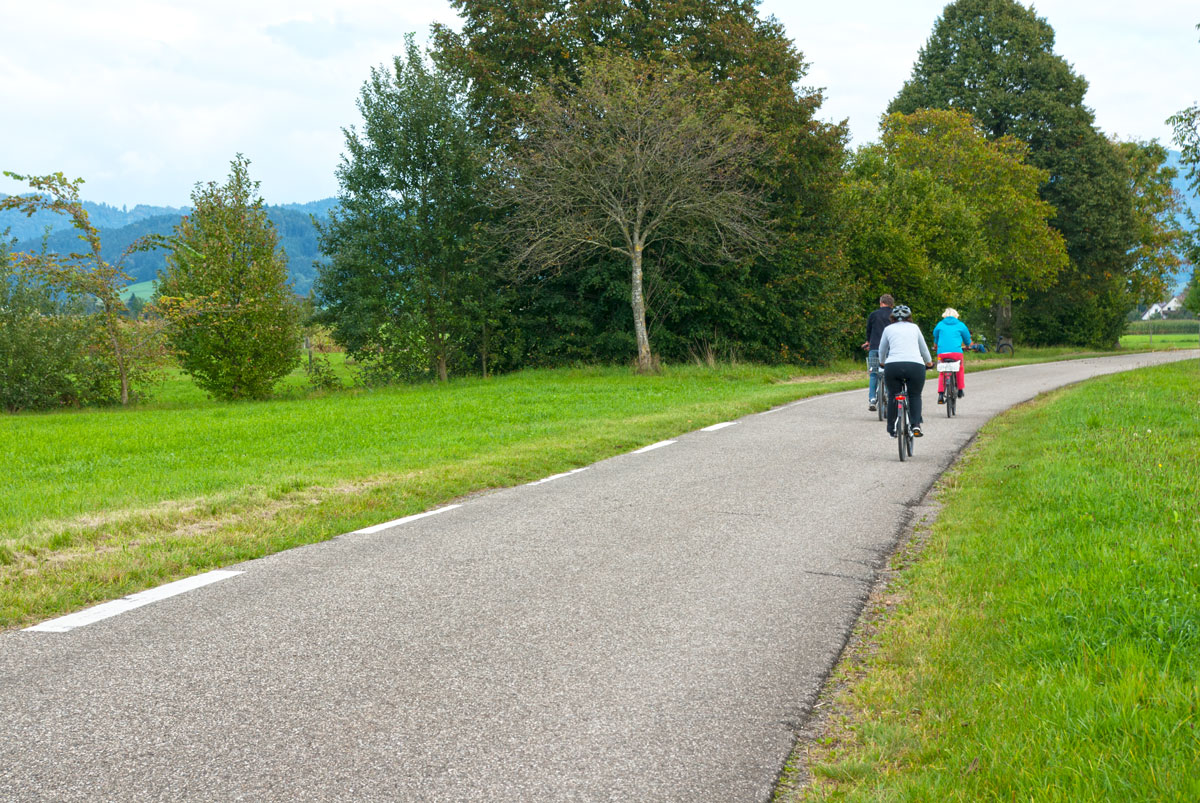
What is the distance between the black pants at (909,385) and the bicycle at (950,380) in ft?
13.4

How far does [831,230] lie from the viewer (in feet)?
106

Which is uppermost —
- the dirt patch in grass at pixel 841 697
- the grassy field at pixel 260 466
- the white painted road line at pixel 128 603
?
the grassy field at pixel 260 466

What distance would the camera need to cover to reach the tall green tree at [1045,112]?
4722cm

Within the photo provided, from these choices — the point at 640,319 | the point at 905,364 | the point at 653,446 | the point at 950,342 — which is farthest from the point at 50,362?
the point at 905,364

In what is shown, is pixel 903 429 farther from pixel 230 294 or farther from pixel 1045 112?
pixel 1045 112

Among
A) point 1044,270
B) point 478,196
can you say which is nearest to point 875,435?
point 478,196

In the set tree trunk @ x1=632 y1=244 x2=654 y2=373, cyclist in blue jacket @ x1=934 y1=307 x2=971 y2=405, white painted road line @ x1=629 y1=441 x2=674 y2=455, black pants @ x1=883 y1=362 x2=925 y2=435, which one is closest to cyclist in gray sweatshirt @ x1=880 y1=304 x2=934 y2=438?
black pants @ x1=883 y1=362 x2=925 y2=435

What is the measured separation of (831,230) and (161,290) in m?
21.6

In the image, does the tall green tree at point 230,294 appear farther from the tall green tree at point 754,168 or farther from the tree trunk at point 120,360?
the tall green tree at point 754,168

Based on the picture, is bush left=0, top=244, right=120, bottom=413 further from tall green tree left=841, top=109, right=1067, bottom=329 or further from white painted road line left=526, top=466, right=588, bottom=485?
tall green tree left=841, top=109, right=1067, bottom=329

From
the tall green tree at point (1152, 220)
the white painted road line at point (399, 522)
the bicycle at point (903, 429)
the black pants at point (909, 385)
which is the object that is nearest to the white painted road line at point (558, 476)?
the white painted road line at point (399, 522)

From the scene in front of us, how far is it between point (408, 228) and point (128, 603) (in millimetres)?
24817

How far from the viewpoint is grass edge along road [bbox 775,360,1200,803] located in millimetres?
2832

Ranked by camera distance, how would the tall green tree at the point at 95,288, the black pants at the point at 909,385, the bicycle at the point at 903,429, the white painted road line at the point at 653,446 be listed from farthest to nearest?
the tall green tree at the point at 95,288, the white painted road line at the point at 653,446, the black pants at the point at 909,385, the bicycle at the point at 903,429
